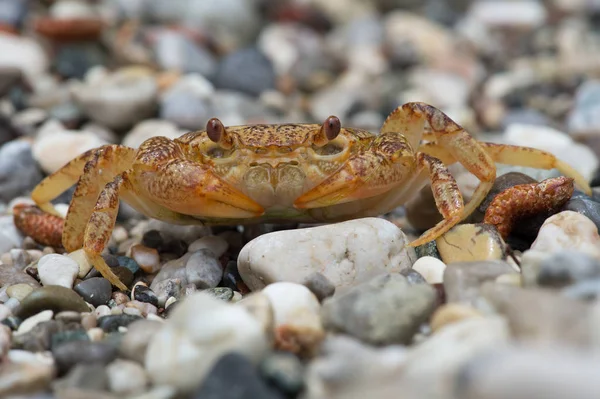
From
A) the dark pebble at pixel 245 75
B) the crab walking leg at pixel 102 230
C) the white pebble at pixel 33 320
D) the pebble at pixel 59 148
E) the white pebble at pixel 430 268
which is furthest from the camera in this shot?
the dark pebble at pixel 245 75

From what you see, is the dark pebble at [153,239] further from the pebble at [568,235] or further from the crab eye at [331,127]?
the pebble at [568,235]

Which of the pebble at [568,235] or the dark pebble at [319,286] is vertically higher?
the pebble at [568,235]

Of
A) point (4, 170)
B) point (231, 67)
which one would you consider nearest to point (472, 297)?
point (4, 170)

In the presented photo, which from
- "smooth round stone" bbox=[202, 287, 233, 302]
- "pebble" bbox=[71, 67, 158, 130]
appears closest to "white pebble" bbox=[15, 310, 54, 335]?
"smooth round stone" bbox=[202, 287, 233, 302]

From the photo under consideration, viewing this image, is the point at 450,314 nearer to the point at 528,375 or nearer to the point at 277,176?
the point at 528,375

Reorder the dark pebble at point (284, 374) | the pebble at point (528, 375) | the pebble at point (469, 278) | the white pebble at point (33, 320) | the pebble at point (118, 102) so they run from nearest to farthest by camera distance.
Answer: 1. the pebble at point (528, 375)
2. the dark pebble at point (284, 374)
3. the pebble at point (469, 278)
4. the white pebble at point (33, 320)
5. the pebble at point (118, 102)

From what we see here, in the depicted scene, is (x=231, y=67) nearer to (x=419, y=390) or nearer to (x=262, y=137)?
(x=262, y=137)

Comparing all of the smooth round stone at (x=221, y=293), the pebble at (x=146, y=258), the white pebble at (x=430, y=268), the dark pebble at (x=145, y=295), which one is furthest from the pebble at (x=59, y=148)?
the white pebble at (x=430, y=268)
